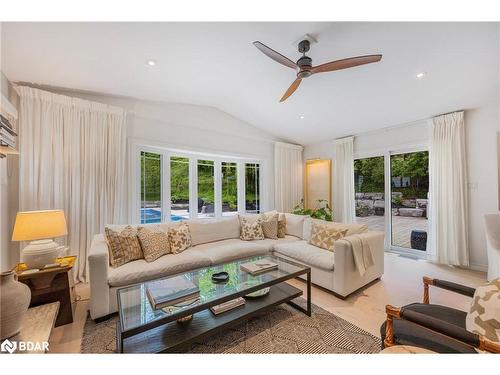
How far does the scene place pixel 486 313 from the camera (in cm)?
108

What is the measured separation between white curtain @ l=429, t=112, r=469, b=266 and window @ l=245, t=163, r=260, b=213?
3221 mm

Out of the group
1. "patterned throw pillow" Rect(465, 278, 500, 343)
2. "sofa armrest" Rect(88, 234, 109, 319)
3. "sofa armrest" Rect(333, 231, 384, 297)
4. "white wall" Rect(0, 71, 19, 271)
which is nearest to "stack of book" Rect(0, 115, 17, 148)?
"white wall" Rect(0, 71, 19, 271)

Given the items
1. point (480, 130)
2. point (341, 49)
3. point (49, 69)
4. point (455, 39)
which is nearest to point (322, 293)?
point (341, 49)

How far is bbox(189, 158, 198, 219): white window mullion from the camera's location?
4.07 meters

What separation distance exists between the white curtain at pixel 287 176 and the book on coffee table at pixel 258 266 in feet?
9.25

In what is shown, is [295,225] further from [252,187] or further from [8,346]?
[8,346]

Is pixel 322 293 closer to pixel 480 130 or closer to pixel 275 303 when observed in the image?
pixel 275 303

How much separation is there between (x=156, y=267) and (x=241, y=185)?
2866 millimetres

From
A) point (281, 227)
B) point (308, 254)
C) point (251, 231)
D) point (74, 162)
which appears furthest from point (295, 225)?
point (74, 162)

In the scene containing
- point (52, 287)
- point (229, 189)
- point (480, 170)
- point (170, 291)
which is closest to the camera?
point (170, 291)

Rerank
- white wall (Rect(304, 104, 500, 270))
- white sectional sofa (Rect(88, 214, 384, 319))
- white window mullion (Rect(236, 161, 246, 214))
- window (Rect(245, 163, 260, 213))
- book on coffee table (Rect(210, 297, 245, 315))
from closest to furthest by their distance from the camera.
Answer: book on coffee table (Rect(210, 297, 245, 315)), white sectional sofa (Rect(88, 214, 384, 319)), white wall (Rect(304, 104, 500, 270)), white window mullion (Rect(236, 161, 246, 214)), window (Rect(245, 163, 260, 213))

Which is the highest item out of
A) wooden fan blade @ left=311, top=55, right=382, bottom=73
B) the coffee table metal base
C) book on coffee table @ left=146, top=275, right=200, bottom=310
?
wooden fan blade @ left=311, top=55, right=382, bottom=73

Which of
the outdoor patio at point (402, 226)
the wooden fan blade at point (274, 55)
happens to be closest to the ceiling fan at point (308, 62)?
the wooden fan blade at point (274, 55)

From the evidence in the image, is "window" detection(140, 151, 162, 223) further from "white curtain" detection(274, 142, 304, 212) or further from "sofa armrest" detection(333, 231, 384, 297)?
"sofa armrest" detection(333, 231, 384, 297)
